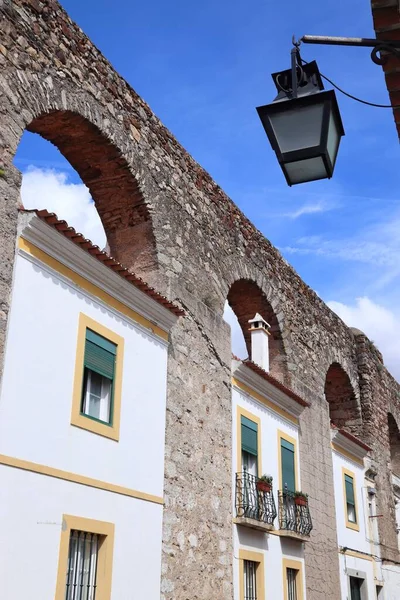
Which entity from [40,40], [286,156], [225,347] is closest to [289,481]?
[225,347]

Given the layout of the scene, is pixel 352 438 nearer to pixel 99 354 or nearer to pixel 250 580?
pixel 250 580

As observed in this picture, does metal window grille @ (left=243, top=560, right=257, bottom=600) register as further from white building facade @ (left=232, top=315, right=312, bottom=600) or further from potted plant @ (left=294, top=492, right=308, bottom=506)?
potted plant @ (left=294, top=492, right=308, bottom=506)

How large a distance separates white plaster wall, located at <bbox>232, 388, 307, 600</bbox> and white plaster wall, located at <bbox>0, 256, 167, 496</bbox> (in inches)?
90.9

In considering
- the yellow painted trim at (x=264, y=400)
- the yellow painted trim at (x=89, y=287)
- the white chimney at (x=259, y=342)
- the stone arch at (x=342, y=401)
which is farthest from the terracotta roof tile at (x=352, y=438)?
the yellow painted trim at (x=89, y=287)

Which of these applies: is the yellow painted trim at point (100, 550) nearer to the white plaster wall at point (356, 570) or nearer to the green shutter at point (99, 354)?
the green shutter at point (99, 354)

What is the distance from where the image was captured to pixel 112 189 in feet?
32.5

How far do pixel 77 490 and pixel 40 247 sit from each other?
2427 mm

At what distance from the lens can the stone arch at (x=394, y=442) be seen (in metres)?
21.2

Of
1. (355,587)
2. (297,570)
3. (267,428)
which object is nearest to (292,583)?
(297,570)

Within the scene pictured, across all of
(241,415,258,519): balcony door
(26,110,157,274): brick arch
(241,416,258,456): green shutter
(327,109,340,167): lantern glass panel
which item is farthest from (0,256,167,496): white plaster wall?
(327,109,340,167): lantern glass panel

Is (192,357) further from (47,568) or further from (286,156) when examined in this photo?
(286,156)

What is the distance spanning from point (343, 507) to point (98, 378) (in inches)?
357

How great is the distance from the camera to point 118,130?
9.49 m

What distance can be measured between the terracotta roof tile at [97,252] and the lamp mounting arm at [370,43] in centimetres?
378
